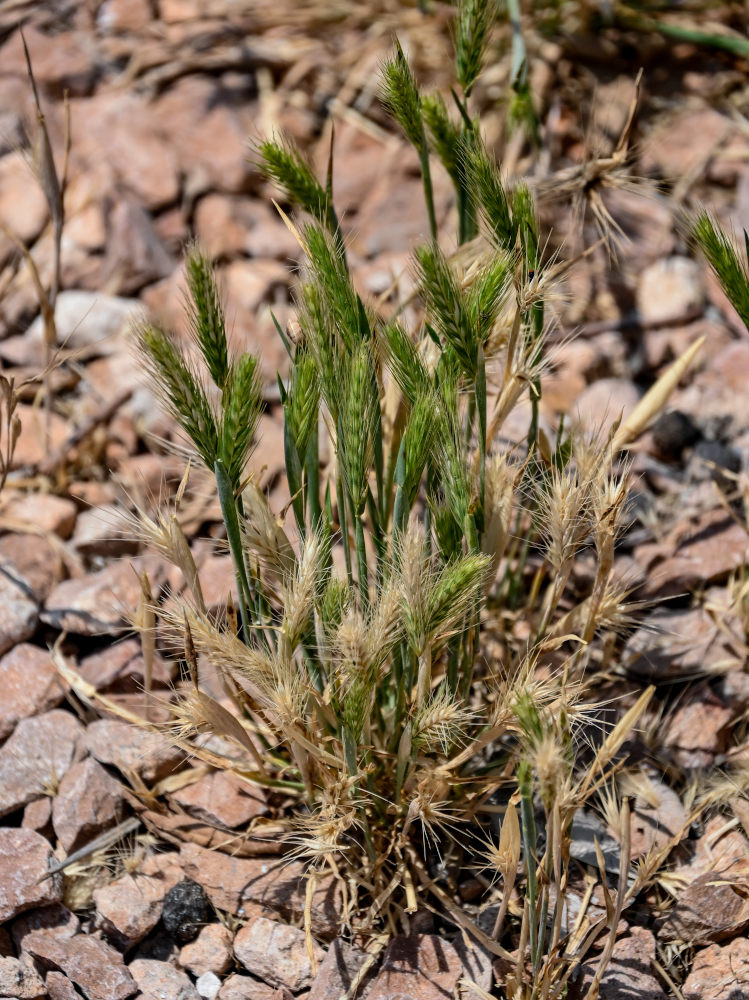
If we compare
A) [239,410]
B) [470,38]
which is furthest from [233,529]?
[470,38]

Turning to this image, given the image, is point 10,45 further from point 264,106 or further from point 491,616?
point 491,616

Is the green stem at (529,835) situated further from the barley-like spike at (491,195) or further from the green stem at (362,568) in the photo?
the barley-like spike at (491,195)

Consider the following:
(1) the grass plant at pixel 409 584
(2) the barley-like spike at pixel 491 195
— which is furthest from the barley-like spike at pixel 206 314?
(2) the barley-like spike at pixel 491 195

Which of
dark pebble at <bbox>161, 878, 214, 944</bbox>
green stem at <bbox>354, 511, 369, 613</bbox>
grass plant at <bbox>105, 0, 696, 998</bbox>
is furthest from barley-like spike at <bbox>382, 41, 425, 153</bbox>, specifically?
dark pebble at <bbox>161, 878, 214, 944</bbox>

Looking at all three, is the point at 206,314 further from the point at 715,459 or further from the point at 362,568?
the point at 715,459

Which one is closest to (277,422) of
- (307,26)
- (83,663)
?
(83,663)

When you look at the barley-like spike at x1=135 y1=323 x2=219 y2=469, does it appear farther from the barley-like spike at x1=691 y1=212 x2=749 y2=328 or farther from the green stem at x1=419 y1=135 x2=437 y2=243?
the barley-like spike at x1=691 y1=212 x2=749 y2=328
